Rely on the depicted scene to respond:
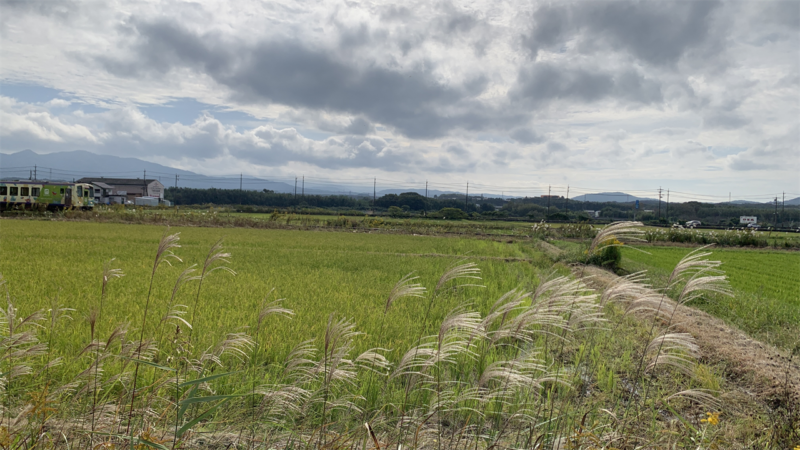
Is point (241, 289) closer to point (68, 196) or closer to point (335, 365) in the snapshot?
point (335, 365)

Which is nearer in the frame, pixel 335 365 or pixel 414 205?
pixel 335 365

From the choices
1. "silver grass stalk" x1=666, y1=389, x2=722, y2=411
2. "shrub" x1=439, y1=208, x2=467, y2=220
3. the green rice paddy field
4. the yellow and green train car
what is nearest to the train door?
the yellow and green train car

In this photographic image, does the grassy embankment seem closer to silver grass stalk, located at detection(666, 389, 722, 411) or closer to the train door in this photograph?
silver grass stalk, located at detection(666, 389, 722, 411)

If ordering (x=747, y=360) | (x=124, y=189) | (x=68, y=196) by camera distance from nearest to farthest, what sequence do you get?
(x=747, y=360) < (x=68, y=196) < (x=124, y=189)

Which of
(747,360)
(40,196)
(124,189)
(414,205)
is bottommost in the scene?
(747,360)

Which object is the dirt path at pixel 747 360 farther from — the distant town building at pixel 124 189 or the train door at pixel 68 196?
the distant town building at pixel 124 189

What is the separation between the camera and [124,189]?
76.8 meters

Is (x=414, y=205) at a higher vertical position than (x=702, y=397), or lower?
higher

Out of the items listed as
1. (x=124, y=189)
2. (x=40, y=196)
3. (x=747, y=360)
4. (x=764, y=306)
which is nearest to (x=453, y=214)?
(x=40, y=196)

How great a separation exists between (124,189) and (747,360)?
8956cm

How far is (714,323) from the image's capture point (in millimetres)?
8008

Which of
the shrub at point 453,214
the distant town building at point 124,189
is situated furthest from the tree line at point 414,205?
the shrub at point 453,214

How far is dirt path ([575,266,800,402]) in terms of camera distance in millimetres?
4695

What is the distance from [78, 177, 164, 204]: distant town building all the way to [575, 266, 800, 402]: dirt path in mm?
75226
